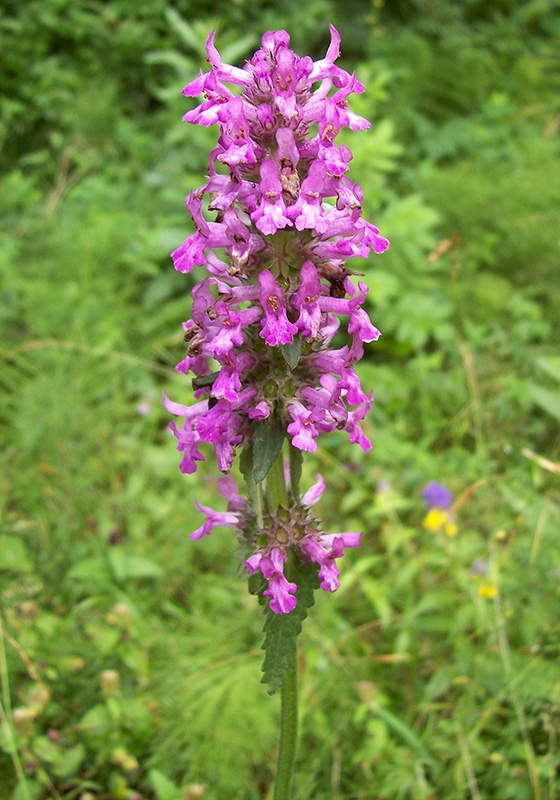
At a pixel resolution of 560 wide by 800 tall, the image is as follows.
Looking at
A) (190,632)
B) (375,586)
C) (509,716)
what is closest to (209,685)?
(190,632)

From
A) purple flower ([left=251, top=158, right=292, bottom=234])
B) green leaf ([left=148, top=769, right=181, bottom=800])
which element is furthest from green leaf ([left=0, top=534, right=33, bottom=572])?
purple flower ([left=251, top=158, right=292, bottom=234])

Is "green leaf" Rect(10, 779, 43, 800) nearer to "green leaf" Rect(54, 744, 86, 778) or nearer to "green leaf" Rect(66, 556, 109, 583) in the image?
"green leaf" Rect(54, 744, 86, 778)

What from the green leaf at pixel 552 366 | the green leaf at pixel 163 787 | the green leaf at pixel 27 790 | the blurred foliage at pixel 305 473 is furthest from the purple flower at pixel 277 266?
the green leaf at pixel 552 366

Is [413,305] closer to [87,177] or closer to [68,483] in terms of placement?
[68,483]

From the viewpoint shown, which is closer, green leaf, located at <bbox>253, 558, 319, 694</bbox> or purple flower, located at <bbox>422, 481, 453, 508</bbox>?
green leaf, located at <bbox>253, 558, 319, 694</bbox>

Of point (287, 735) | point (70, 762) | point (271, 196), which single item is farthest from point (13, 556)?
point (271, 196)

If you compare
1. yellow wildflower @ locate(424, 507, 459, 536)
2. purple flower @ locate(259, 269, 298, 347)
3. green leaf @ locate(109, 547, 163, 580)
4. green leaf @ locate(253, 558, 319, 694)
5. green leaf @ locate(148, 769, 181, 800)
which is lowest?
green leaf @ locate(148, 769, 181, 800)
